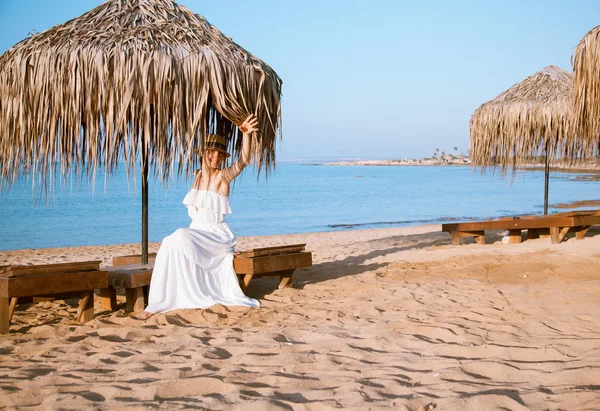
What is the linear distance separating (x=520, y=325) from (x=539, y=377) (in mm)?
1000

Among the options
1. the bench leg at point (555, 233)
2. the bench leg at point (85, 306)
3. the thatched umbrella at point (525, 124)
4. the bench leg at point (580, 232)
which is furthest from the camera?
the thatched umbrella at point (525, 124)

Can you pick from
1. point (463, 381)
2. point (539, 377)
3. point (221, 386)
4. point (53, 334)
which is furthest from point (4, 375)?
point (539, 377)

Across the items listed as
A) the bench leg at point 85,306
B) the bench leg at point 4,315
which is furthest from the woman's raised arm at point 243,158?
the bench leg at point 4,315

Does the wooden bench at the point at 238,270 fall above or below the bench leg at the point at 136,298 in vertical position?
above

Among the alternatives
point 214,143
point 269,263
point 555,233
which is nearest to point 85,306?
point 269,263

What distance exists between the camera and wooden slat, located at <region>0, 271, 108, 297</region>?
360 cm

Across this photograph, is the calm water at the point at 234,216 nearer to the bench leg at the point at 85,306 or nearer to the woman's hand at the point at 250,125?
the woman's hand at the point at 250,125

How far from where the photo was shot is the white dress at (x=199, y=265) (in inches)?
163

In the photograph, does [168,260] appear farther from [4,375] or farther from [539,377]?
[539,377]

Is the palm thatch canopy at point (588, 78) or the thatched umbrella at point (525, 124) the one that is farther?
the thatched umbrella at point (525, 124)

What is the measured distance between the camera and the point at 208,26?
498 cm

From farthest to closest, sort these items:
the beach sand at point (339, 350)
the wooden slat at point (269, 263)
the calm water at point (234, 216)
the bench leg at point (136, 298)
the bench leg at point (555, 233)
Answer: the calm water at point (234, 216) < the bench leg at point (555, 233) < the wooden slat at point (269, 263) < the bench leg at point (136, 298) < the beach sand at point (339, 350)

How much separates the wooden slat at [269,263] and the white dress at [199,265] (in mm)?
88

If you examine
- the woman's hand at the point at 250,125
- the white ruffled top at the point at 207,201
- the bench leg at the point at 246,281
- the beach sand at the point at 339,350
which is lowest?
the beach sand at the point at 339,350
